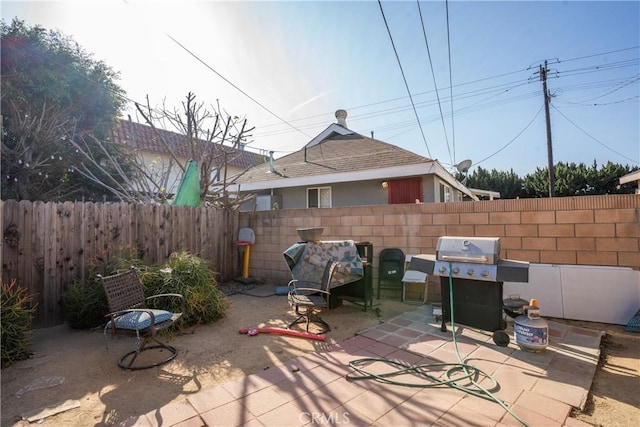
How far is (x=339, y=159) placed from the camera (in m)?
11.2

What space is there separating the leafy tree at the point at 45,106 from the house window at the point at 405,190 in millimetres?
10546

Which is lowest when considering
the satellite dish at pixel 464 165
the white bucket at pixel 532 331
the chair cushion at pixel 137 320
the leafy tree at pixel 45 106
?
the white bucket at pixel 532 331

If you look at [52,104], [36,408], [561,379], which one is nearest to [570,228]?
[561,379]

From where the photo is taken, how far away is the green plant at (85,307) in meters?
4.07

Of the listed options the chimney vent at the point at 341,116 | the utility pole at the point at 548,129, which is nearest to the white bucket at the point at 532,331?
the chimney vent at the point at 341,116

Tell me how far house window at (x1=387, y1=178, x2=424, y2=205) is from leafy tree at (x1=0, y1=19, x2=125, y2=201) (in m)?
10.5

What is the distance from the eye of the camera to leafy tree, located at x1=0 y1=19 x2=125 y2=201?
8.96 metres

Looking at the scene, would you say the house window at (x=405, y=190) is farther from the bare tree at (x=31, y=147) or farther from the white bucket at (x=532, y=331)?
the bare tree at (x=31, y=147)

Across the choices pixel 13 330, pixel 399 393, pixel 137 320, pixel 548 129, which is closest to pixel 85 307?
pixel 13 330

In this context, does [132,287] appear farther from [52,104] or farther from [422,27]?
[52,104]

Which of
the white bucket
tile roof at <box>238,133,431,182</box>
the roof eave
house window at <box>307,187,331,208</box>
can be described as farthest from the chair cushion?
house window at <box>307,187,331,208</box>

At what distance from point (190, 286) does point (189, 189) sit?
3248 mm

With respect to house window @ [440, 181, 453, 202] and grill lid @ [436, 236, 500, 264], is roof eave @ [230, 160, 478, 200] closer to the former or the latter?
house window @ [440, 181, 453, 202]

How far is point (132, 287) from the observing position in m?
3.46
